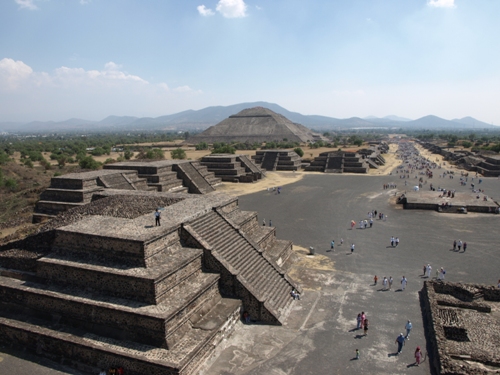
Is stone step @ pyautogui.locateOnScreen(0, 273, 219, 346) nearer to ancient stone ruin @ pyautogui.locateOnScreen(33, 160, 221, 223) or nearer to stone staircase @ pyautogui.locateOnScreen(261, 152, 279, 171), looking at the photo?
ancient stone ruin @ pyautogui.locateOnScreen(33, 160, 221, 223)

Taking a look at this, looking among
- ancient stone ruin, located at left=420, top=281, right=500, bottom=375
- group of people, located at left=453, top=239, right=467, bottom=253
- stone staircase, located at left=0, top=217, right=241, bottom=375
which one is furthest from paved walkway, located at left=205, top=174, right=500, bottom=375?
stone staircase, located at left=0, top=217, right=241, bottom=375

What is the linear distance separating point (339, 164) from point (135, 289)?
47653 mm

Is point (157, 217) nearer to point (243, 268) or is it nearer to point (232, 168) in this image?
point (243, 268)

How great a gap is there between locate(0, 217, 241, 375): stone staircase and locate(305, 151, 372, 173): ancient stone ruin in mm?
44301

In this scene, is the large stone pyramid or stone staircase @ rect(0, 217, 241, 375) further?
the large stone pyramid

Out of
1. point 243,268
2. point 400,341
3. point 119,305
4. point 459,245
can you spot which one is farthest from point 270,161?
point 119,305

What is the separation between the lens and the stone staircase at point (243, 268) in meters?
11.9

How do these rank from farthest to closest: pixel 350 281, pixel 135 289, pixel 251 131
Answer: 1. pixel 251 131
2. pixel 350 281
3. pixel 135 289

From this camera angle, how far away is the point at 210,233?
13.6 metres

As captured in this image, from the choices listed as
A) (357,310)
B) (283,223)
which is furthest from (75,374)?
(283,223)

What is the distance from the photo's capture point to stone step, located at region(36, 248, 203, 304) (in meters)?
10.0

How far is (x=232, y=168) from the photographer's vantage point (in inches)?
1710

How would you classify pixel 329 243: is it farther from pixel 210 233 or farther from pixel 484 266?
pixel 210 233

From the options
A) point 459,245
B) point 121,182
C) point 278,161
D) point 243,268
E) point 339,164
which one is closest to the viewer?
point 243,268
